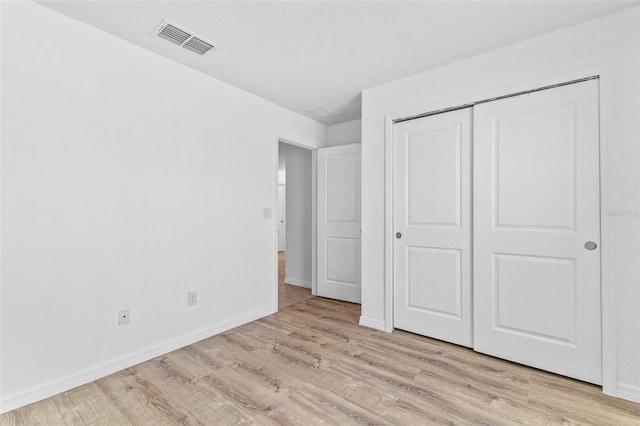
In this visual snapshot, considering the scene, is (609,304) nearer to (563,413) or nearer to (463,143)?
(563,413)

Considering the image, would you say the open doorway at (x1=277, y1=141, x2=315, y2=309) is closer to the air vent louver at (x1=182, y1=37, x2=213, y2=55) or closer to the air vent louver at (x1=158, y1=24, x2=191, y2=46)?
the air vent louver at (x1=182, y1=37, x2=213, y2=55)

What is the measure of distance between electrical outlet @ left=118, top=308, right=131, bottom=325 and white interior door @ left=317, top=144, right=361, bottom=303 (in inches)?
96.8

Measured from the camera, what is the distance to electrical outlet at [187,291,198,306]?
2.68 metres

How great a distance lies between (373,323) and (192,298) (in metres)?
1.77

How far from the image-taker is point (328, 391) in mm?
1955

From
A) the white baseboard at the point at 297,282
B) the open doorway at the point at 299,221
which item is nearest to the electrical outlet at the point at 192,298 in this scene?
the open doorway at the point at 299,221

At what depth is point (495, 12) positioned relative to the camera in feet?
6.39

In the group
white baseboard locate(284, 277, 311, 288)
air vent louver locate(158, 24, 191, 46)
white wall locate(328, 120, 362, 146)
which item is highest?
air vent louver locate(158, 24, 191, 46)

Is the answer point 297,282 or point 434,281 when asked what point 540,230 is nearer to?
point 434,281

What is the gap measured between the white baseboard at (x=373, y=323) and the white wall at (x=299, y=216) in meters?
1.74

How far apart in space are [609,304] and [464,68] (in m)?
2.03

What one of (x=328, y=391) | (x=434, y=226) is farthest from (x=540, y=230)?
(x=328, y=391)

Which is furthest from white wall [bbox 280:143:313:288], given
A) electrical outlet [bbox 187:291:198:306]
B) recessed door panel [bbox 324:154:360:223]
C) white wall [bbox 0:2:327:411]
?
electrical outlet [bbox 187:291:198:306]

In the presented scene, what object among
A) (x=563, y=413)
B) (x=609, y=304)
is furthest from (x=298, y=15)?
(x=563, y=413)
